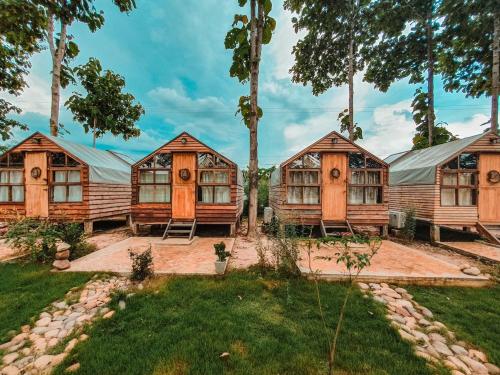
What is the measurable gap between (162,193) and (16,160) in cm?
724

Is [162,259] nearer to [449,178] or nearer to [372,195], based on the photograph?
[372,195]

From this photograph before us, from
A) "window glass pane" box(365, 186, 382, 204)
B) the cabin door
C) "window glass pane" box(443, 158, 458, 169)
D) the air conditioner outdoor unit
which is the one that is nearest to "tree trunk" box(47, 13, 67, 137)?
the cabin door

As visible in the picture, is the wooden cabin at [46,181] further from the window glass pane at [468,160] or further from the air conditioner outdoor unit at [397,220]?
the window glass pane at [468,160]

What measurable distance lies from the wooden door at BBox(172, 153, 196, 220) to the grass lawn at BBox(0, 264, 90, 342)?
15.6ft

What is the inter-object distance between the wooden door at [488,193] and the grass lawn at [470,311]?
638 centimetres

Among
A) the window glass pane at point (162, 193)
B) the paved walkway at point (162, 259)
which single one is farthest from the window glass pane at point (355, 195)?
the window glass pane at point (162, 193)

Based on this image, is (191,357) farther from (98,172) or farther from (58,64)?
(58,64)

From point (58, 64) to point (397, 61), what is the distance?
2401 centimetres

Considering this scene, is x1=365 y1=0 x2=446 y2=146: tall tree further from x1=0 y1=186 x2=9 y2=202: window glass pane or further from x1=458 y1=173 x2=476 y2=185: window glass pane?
x1=0 y1=186 x2=9 y2=202: window glass pane

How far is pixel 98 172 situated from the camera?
1021 cm

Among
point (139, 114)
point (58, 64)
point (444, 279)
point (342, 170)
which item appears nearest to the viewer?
point (444, 279)

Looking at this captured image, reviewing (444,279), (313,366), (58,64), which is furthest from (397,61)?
(58,64)

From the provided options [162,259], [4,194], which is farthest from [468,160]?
[4,194]

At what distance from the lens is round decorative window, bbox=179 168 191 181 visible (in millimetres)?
9523
